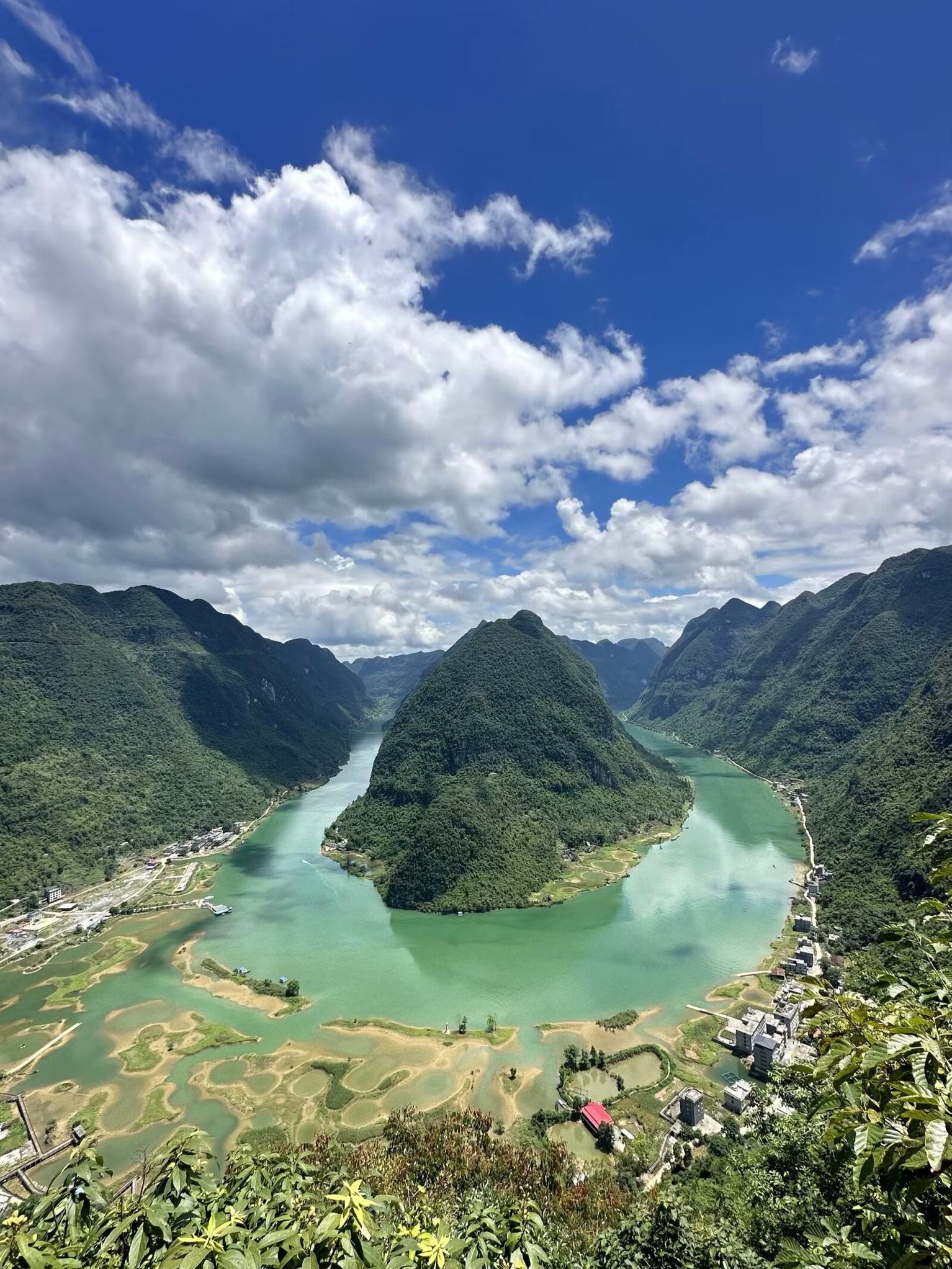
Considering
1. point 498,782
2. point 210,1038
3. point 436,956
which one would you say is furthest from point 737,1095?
point 498,782

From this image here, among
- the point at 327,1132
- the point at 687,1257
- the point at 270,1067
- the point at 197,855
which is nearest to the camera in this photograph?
the point at 687,1257

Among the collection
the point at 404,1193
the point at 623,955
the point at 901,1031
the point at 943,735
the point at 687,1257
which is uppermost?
the point at 901,1031

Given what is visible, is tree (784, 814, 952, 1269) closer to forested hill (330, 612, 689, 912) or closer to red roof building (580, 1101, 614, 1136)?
red roof building (580, 1101, 614, 1136)

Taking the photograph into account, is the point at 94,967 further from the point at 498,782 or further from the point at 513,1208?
the point at 513,1208

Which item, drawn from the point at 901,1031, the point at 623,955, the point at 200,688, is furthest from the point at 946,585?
the point at 200,688

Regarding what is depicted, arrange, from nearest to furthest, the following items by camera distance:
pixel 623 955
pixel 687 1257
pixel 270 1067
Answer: pixel 687 1257
pixel 270 1067
pixel 623 955

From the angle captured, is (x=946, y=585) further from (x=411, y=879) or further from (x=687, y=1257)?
(x=687, y=1257)
